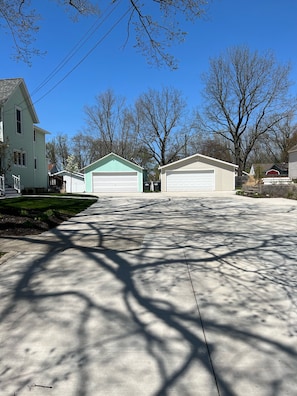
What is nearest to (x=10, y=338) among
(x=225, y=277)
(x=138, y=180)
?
(x=225, y=277)

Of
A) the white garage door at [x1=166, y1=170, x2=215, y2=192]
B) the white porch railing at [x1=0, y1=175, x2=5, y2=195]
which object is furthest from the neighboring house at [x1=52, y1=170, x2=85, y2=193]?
the white porch railing at [x1=0, y1=175, x2=5, y2=195]

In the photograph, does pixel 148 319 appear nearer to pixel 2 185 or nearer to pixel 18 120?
pixel 2 185

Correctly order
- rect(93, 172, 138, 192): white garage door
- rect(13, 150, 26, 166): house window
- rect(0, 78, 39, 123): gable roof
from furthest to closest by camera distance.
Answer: rect(93, 172, 138, 192): white garage door → rect(13, 150, 26, 166): house window → rect(0, 78, 39, 123): gable roof

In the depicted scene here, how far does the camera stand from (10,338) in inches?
115

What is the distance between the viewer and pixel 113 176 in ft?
111

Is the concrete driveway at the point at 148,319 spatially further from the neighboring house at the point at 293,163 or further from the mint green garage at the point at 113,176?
the neighboring house at the point at 293,163

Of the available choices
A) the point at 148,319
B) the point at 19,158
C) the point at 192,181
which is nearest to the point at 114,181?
the point at 192,181

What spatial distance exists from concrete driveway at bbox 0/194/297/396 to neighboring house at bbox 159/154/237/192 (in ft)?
87.7

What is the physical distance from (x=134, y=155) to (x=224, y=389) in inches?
1891

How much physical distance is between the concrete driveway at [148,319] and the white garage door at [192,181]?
2670 cm

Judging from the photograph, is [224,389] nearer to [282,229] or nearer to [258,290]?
[258,290]

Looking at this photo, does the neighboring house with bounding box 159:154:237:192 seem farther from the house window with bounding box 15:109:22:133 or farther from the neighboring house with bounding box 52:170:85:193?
the house window with bounding box 15:109:22:133

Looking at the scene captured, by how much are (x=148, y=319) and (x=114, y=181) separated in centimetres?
3073

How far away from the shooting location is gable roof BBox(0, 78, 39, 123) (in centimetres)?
2085
